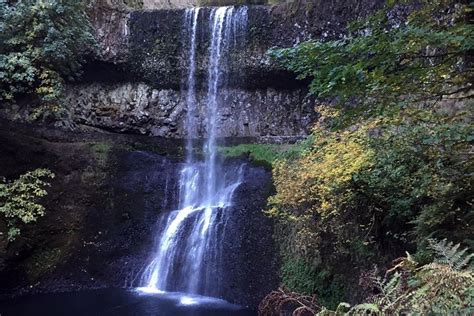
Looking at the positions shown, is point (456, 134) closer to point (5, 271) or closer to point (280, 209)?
point (280, 209)

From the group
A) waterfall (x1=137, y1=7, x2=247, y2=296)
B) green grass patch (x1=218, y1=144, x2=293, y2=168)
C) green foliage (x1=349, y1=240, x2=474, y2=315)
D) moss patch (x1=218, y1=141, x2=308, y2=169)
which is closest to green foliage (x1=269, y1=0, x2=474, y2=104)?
green foliage (x1=349, y1=240, x2=474, y2=315)

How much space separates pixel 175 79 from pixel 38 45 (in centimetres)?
578

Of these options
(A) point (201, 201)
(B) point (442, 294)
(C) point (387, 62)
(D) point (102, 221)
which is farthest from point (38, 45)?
(B) point (442, 294)

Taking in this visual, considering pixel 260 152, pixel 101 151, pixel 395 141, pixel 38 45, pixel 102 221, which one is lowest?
pixel 102 221

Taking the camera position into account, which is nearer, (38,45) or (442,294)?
(442,294)

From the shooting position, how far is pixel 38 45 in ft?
47.5

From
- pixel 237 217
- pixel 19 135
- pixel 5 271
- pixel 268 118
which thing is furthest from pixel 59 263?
pixel 268 118

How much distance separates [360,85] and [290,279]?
616 centimetres

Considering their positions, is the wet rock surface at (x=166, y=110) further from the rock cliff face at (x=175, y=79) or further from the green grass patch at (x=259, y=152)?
the green grass patch at (x=259, y=152)

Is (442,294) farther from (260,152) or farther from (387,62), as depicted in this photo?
(260,152)

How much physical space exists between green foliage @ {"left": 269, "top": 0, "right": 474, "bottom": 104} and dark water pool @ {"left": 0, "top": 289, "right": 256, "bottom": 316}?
6.50 m

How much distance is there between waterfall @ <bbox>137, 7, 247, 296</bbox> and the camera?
11062 mm

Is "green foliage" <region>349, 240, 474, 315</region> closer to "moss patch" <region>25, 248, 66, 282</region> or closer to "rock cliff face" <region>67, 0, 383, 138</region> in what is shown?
"moss patch" <region>25, 248, 66, 282</region>

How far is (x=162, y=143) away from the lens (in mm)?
17688
